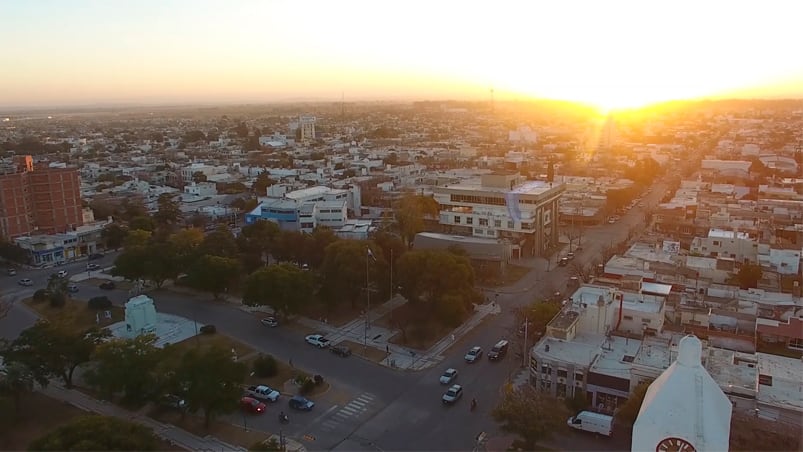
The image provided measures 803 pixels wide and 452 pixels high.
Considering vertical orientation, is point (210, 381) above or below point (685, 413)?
below

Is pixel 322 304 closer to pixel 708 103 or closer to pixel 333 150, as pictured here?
pixel 333 150

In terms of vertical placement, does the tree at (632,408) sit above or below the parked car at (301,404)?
above

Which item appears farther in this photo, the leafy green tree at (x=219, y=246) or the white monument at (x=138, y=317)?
the leafy green tree at (x=219, y=246)

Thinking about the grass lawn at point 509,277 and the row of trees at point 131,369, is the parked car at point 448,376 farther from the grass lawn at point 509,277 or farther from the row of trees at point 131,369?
the grass lawn at point 509,277

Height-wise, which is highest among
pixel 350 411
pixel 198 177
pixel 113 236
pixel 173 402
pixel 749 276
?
pixel 198 177

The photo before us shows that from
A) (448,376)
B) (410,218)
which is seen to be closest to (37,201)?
(410,218)

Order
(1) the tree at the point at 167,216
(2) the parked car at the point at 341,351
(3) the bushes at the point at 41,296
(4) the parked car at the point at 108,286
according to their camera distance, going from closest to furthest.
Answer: (2) the parked car at the point at 341,351
(3) the bushes at the point at 41,296
(4) the parked car at the point at 108,286
(1) the tree at the point at 167,216

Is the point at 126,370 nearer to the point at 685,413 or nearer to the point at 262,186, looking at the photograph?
the point at 685,413

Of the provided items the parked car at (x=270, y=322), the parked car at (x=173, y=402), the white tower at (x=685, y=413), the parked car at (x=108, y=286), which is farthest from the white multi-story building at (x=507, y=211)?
the white tower at (x=685, y=413)
